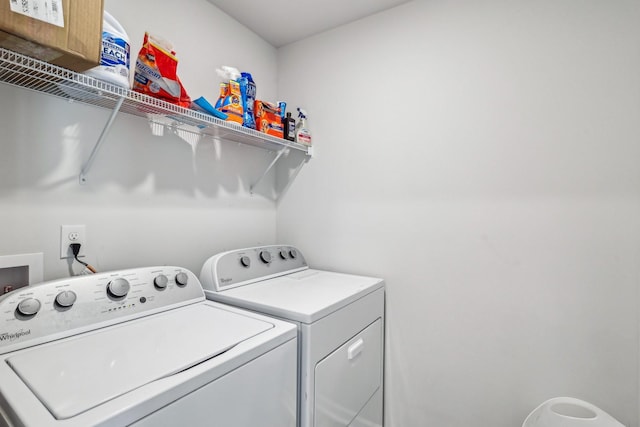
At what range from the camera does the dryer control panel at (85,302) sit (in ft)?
2.91

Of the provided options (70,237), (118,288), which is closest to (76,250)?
(70,237)

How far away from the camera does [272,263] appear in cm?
176

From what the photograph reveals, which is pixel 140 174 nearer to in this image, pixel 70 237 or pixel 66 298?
pixel 70 237

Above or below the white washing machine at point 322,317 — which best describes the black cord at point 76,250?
above

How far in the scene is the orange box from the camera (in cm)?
169

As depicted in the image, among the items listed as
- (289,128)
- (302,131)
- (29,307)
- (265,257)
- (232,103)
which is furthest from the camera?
(302,131)

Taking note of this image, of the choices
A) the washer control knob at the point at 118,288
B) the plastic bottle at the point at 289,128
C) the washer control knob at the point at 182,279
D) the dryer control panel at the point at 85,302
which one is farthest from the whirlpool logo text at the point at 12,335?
the plastic bottle at the point at 289,128

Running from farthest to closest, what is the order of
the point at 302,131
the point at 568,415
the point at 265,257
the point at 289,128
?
the point at 302,131
the point at 289,128
the point at 265,257
the point at 568,415

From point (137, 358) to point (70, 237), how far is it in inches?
26.0

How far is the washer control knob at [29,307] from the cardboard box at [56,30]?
692 mm

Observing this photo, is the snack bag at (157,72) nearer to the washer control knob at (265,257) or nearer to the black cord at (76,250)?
the black cord at (76,250)

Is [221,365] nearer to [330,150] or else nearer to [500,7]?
[330,150]

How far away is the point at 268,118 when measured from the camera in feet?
5.67

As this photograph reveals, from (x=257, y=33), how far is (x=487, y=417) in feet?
8.24
